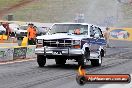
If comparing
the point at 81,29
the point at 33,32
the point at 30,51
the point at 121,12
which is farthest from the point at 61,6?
the point at 81,29

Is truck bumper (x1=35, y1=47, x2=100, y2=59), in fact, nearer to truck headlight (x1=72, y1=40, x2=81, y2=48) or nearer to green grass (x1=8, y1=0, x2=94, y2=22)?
truck headlight (x1=72, y1=40, x2=81, y2=48)

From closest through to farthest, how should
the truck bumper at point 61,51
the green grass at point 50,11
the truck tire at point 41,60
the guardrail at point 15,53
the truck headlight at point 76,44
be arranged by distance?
1. the truck bumper at point 61,51
2. the truck headlight at point 76,44
3. the truck tire at point 41,60
4. the guardrail at point 15,53
5. the green grass at point 50,11

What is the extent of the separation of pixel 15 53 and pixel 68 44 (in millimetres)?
6072

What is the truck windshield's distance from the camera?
53.8 feet

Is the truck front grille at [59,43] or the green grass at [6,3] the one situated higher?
the green grass at [6,3]

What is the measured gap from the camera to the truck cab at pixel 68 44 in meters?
15.4

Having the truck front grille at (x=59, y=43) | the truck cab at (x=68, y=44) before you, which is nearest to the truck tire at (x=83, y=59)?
the truck cab at (x=68, y=44)

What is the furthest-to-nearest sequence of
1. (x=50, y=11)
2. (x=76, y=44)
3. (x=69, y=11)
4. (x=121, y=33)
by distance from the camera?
(x=50, y=11) < (x=69, y=11) < (x=121, y=33) < (x=76, y=44)

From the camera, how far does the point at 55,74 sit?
13703mm

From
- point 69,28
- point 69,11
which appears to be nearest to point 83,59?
point 69,28

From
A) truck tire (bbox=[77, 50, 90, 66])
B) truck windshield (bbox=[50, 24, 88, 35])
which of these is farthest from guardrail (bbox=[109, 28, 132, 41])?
truck tire (bbox=[77, 50, 90, 66])

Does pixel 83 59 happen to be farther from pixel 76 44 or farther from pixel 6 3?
pixel 6 3

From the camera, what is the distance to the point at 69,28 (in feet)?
54.1

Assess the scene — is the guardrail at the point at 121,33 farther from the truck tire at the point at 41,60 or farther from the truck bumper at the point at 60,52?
the truck bumper at the point at 60,52
